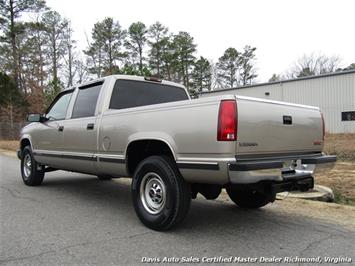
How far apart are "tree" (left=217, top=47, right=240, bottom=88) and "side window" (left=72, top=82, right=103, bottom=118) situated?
161 feet

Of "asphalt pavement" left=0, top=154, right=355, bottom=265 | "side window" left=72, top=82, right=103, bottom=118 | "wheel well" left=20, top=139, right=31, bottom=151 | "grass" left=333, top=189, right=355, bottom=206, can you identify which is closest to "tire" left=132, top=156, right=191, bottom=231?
"asphalt pavement" left=0, top=154, right=355, bottom=265

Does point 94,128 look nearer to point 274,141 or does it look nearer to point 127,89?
point 127,89

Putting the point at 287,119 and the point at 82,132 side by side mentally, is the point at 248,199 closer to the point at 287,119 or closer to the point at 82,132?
the point at 287,119

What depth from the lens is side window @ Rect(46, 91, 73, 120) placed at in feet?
23.3

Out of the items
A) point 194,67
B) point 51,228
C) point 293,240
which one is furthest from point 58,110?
point 194,67

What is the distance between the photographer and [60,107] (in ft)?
24.1

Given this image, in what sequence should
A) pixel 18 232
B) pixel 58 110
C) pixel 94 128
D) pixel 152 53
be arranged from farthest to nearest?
pixel 152 53 < pixel 58 110 < pixel 94 128 < pixel 18 232

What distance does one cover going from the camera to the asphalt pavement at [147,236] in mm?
3887

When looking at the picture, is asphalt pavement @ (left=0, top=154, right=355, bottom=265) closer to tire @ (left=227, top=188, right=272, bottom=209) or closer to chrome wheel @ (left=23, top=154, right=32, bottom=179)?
tire @ (left=227, top=188, right=272, bottom=209)

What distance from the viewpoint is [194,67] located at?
51.0 meters

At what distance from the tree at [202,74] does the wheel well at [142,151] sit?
Answer: 46500 mm

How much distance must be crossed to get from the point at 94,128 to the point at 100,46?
131ft

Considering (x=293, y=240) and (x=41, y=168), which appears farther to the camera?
(x=41, y=168)

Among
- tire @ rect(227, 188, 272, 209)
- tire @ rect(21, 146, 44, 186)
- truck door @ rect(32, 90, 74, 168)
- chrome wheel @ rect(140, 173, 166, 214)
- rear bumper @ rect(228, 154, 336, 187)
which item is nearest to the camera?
rear bumper @ rect(228, 154, 336, 187)
